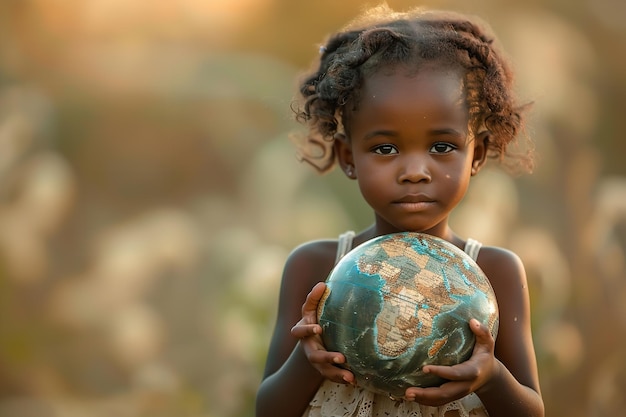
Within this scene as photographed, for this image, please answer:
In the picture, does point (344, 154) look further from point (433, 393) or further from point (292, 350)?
point (433, 393)

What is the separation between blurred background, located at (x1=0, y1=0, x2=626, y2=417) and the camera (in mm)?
7164

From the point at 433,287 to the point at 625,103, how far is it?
5.43 metres

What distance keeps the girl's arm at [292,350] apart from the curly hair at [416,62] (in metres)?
0.53

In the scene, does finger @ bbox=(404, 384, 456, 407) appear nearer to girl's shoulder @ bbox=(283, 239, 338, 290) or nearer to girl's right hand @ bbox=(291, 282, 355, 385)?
girl's right hand @ bbox=(291, 282, 355, 385)

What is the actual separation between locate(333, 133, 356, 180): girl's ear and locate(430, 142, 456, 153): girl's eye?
44 cm

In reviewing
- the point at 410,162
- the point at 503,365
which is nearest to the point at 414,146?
the point at 410,162

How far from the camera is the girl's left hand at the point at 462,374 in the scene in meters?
2.99

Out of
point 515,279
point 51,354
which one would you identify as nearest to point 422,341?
point 515,279

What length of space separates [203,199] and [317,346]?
15.0 feet

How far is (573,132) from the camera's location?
→ 7629 mm

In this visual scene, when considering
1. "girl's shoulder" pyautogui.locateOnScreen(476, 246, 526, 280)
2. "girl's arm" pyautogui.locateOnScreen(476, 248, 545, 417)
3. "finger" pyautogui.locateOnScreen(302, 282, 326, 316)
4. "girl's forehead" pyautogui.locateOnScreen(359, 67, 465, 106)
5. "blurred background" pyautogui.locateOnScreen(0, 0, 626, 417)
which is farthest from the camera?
"blurred background" pyautogui.locateOnScreen(0, 0, 626, 417)

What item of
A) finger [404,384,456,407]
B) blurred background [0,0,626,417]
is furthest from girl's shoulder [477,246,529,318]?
blurred background [0,0,626,417]

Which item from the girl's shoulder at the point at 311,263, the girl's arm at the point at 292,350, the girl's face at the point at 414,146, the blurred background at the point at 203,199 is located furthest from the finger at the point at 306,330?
the blurred background at the point at 203,199

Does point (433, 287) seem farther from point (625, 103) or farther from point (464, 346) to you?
point (625, 103)
